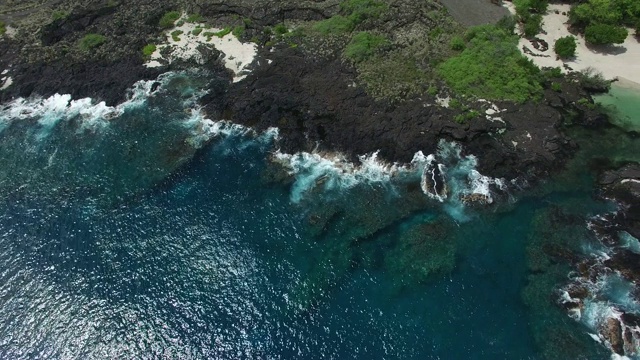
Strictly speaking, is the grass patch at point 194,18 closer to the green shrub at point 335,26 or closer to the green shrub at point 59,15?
the green shrub at point 335,26

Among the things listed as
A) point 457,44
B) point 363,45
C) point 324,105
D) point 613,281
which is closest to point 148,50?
point 324,105

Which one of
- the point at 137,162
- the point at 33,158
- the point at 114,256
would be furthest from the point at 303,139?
the point at 33,158

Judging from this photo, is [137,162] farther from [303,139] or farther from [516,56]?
[516,56]

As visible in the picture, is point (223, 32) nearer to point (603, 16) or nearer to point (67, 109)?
point (67, 109)

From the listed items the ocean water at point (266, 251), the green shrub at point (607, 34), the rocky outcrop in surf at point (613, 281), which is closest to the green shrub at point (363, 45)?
the ocean water at point (266, 251)

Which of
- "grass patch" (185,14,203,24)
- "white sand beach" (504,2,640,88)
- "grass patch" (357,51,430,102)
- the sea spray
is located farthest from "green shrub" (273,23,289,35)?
"white sand beach" (504,2,640,88)

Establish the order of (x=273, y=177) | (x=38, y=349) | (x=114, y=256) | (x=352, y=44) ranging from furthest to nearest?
1. (x=352, y=44)
2. (x=273, y=177)
3. (x=114, y=256)
4. (x=38, y=349)
